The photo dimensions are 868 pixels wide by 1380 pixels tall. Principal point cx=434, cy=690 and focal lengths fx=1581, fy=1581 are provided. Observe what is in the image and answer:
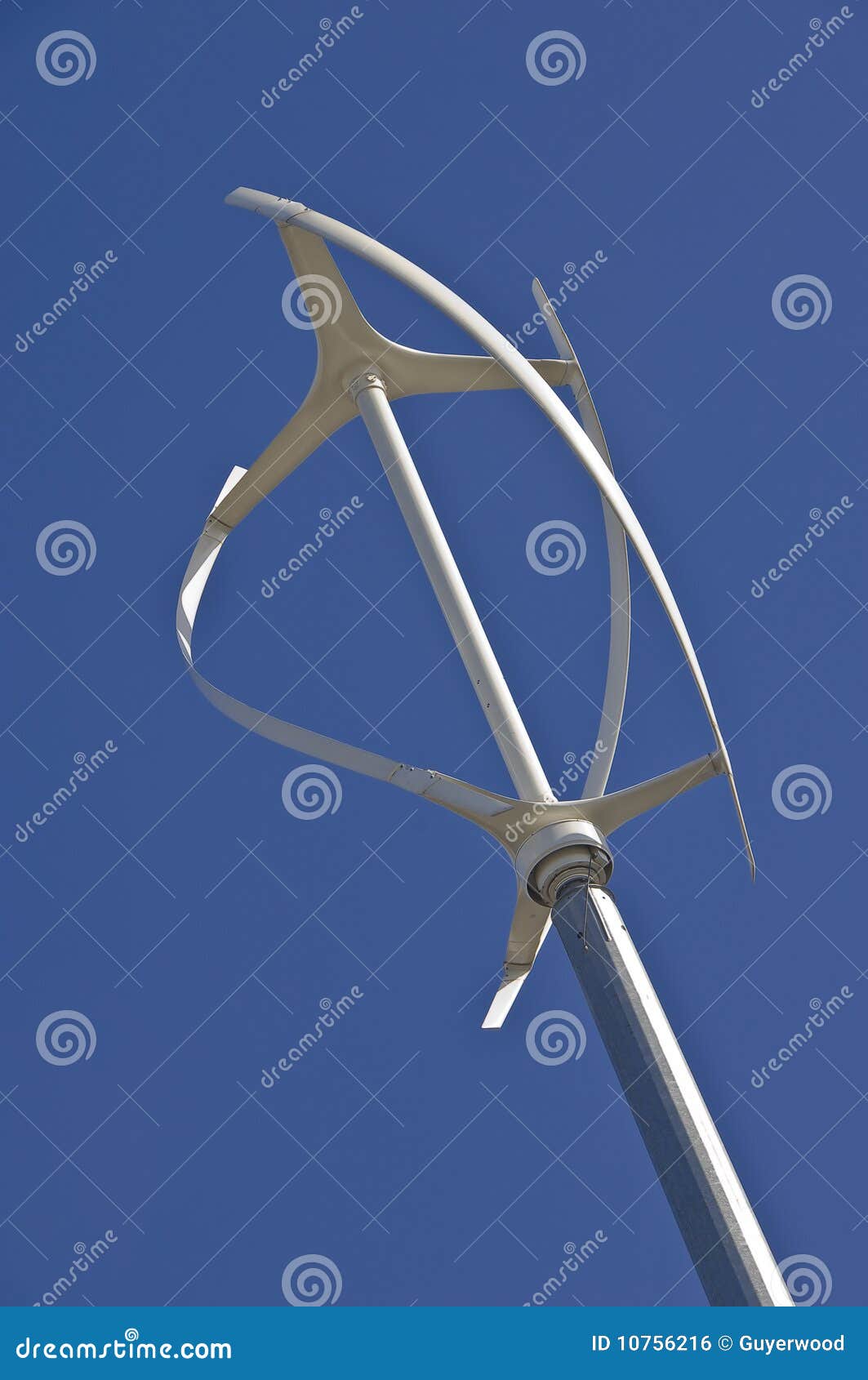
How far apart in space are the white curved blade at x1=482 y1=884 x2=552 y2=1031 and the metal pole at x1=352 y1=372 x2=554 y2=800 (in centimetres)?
205

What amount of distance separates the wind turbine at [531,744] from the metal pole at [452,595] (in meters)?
0.04

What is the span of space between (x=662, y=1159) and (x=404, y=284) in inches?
637

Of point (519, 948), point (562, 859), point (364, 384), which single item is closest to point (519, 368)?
point (364, 384)

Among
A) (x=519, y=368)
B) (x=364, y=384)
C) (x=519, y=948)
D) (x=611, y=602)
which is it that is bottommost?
(x=519, y=948)

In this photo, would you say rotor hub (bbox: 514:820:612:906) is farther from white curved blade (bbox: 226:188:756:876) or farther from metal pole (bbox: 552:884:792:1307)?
white curved blade (bbox: 226:188:756:876)

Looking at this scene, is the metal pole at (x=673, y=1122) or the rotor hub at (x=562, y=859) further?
the rotor hub at (x=562, y=859)

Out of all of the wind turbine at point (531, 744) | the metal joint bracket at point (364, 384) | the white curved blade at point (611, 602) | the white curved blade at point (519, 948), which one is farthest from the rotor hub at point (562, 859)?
the metal joint bracket at point (364, 384)

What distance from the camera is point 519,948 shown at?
1173 inches

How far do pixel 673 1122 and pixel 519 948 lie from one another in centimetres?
777

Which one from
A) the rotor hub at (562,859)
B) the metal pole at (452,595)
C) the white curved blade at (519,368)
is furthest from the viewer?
the metal pole at (452,595)

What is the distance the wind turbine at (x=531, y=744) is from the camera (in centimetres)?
2203

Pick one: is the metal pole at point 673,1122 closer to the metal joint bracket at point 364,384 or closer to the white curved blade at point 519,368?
the white curved blade at point 519,368

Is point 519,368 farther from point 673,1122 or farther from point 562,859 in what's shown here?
point 673,1122

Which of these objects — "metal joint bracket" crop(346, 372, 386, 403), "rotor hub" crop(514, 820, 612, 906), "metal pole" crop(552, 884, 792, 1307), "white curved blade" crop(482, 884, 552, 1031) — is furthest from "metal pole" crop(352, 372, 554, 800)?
"metal pole" crop(552, 884, 792, 1307)
